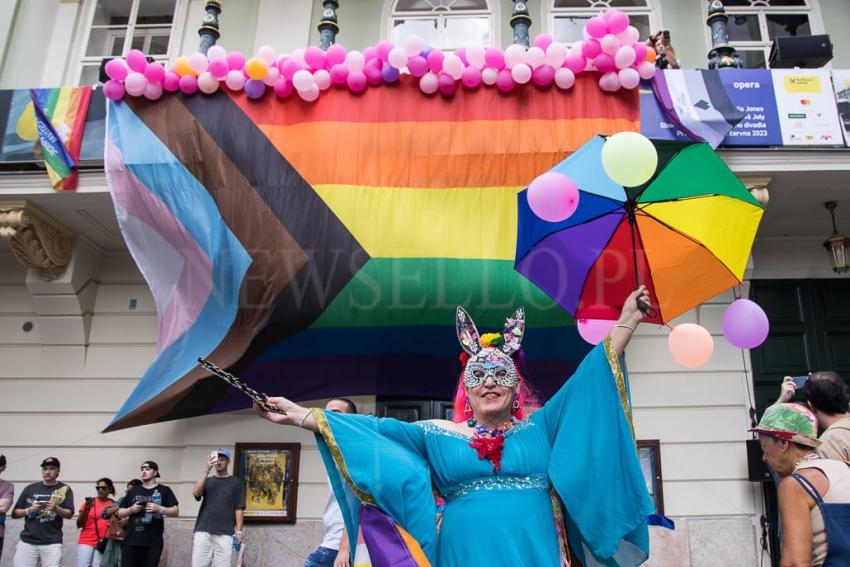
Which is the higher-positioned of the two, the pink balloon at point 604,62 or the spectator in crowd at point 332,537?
the pink balloon at point 604,62

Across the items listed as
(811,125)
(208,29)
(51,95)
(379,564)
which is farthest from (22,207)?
(811,125)

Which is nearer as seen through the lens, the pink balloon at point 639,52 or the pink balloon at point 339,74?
the pink balloon at point 639,52

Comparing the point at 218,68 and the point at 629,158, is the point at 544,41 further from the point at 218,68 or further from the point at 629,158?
the point at 629,158

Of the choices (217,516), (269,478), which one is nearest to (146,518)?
(217,516)

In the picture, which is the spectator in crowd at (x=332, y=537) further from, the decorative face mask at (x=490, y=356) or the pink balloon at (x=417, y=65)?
the pink balloon at (x=417, y=65)

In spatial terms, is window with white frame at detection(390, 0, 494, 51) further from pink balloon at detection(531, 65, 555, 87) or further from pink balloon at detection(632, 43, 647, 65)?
pink balloon at detection(632, 43, 647, 65)

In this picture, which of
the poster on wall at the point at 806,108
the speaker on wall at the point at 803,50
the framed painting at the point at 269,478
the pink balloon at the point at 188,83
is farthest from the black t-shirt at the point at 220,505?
the speaker on wall at the point at 803,50

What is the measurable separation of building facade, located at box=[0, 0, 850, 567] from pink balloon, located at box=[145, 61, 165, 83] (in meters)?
1.10

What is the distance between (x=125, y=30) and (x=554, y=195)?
24.5 ft

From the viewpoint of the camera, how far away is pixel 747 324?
4.01 meters

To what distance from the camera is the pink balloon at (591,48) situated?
6.60 m

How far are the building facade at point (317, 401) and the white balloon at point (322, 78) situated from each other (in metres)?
1.91

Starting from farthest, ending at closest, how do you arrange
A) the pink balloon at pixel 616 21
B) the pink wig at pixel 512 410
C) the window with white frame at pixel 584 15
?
the window with white frame at pixel 584 15
the pink balloon at pixel 616 21
the pink wig at pixel 512 410

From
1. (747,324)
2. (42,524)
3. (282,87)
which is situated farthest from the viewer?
(282,87)
